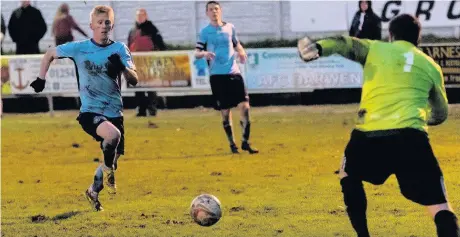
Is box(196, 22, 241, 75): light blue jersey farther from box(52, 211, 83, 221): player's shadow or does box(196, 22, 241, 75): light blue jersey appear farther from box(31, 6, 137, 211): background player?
box(52, 211, 83, 221): player's shadow

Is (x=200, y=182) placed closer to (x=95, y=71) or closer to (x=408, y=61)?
(x=95, y=71)

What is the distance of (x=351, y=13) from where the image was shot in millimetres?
28516

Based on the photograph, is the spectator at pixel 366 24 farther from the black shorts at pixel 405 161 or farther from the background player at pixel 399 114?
the black shorts at pixel 405 161

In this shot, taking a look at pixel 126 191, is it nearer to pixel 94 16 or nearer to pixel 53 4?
pixel 94 16

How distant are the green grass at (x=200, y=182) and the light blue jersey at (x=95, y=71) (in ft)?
3.42

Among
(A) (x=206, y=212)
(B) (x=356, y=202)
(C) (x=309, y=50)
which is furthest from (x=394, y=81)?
(A) (x=206, y=212)

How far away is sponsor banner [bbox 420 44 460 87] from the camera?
22.4m

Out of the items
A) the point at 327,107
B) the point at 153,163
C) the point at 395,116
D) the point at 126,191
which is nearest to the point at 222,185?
the point at 126,191

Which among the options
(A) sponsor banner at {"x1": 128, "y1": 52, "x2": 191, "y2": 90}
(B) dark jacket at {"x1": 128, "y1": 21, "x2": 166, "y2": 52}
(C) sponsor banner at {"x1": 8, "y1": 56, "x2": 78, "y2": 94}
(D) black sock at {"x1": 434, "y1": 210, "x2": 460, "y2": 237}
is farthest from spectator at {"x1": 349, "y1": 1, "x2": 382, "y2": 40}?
(D) black sock at {"x1": 434, "y1": 210, "x2": 460, "y2": 237}

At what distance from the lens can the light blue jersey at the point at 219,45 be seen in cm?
1560

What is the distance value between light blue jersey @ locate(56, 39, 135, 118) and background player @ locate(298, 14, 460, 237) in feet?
11.3

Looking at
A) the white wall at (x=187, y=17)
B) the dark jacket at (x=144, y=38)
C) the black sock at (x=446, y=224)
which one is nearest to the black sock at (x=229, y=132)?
the dark jacket at (x=144, y=38)

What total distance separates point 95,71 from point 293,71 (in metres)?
12.8

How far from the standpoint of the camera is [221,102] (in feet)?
51.9
